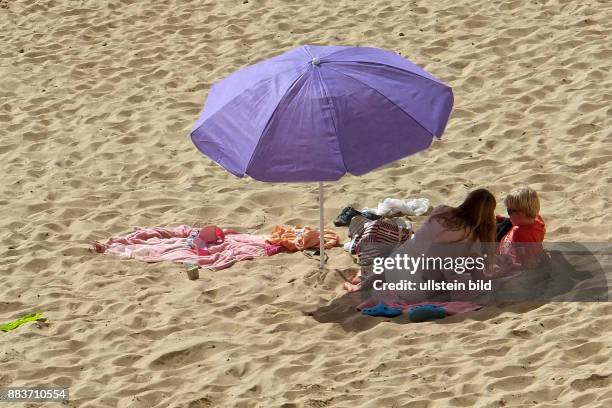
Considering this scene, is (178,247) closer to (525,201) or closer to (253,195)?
(253,195)

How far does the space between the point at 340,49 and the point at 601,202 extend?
2265mm

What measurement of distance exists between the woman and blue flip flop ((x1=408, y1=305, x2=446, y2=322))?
213 millimetres

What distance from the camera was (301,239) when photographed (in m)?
8.53

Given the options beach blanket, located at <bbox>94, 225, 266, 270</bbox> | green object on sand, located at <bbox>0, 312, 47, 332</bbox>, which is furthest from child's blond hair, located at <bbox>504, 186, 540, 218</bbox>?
green object on sand, located at <bbox>0, 312, 47, 332</bbox>

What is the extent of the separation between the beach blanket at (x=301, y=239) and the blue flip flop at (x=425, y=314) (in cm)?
133

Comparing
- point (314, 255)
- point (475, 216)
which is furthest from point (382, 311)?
point (314, 255)

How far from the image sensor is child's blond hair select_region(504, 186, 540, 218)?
24.7 ft

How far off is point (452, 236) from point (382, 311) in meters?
0.64

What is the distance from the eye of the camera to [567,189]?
897cm

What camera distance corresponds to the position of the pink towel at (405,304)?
7.39 m

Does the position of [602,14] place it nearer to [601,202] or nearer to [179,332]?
[601,202]

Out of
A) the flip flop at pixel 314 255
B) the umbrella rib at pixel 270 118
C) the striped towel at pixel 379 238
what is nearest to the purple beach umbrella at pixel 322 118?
the umbrella rib at pixel 270 118

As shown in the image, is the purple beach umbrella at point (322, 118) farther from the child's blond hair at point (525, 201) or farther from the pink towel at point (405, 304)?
the pink towel at point (405, 304)

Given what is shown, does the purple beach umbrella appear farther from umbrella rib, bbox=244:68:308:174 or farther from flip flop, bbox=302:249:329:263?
flip flop, bbox=302:249:329:263
